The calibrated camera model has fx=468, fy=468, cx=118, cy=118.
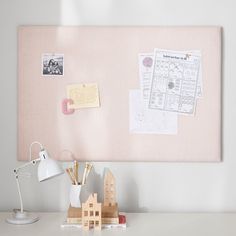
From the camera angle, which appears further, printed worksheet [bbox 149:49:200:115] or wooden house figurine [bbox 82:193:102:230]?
printed worksheet [bbox 149:49:200:115]

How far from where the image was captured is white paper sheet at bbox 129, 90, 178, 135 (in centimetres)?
214

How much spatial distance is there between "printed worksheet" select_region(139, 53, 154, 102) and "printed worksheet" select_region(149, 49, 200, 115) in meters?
0.02

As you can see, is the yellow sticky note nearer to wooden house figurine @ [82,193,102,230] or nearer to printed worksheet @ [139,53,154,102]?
printed worksheet @ [139,53,154,102]

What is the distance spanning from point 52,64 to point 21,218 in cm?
69

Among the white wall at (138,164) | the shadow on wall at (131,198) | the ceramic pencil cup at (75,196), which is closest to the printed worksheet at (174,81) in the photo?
the white wall at (138,164)

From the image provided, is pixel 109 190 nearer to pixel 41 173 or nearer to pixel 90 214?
pixel 90 214

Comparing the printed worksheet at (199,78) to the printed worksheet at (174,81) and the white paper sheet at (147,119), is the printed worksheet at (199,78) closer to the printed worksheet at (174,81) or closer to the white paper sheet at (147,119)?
the printed worksheet at (174,81)

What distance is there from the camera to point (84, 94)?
2.13 m

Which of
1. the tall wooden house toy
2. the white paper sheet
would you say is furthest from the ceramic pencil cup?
the white paper sheet

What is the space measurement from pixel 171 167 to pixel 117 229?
1.45 feet

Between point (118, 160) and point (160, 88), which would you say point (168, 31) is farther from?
point (118, 160)

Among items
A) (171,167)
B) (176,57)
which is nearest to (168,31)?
(176,57)

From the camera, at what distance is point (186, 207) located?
85.6 inches

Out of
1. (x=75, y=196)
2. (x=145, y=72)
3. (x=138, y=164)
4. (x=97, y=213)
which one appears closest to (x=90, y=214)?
(x=97, y=213)
